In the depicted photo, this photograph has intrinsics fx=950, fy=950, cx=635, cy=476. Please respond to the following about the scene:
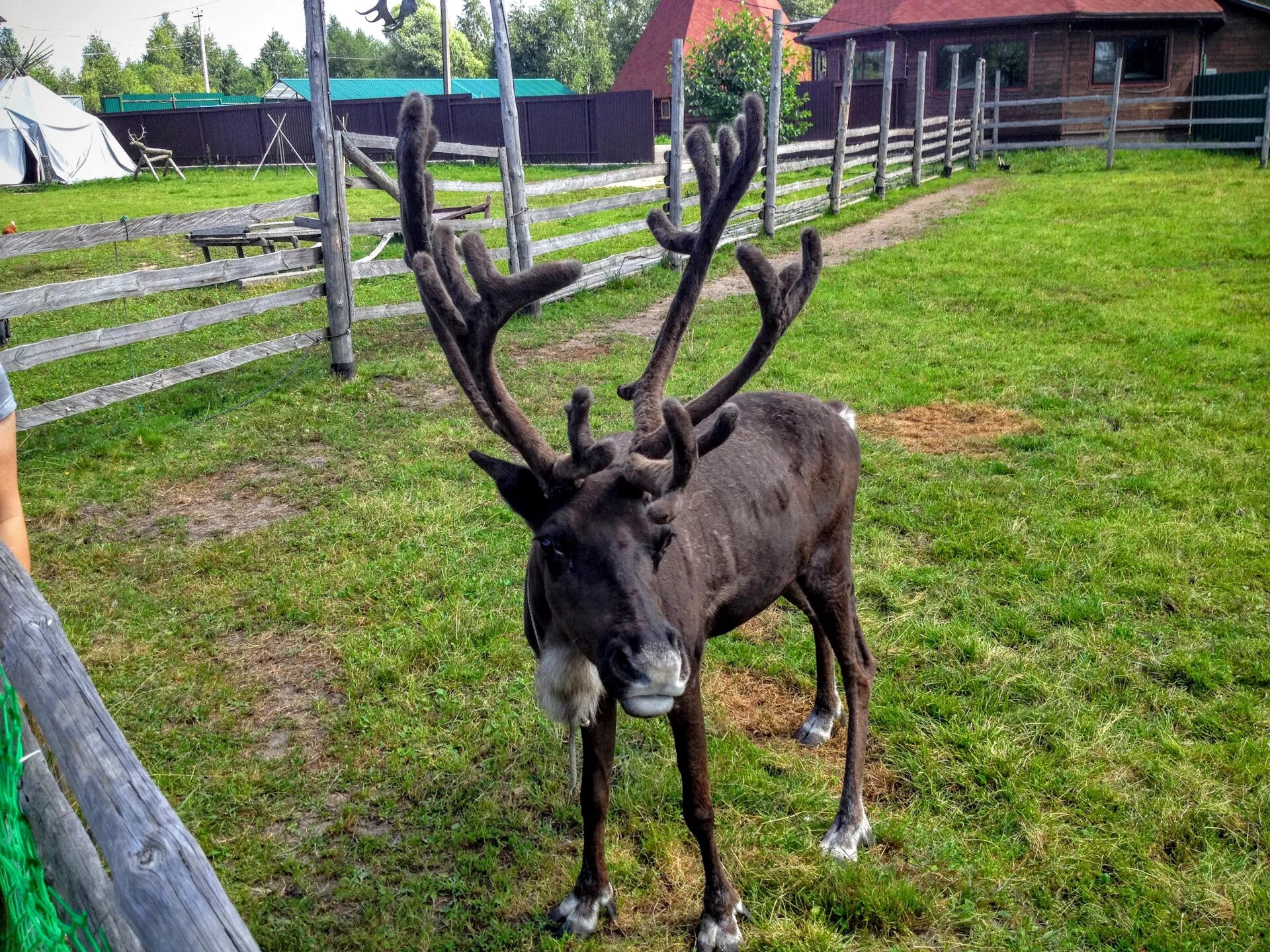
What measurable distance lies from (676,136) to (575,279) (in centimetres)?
1084

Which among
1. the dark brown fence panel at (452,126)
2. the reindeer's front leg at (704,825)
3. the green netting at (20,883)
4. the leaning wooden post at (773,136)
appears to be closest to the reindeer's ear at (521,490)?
the reindeer's front leg at (704,825)

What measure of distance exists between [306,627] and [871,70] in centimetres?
3200

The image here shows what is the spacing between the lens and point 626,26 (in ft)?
210

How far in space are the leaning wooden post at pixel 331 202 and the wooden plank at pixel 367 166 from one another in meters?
0.35

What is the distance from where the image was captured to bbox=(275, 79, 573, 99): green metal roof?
3956 cm

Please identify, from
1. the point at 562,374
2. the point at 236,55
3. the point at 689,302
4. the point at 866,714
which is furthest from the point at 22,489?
the point at 236,55

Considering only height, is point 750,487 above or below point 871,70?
below

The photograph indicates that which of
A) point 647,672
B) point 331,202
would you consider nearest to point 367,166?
point 331,202

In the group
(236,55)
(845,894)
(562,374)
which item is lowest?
(845,894)

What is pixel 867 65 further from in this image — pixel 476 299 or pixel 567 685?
pixel 567 685

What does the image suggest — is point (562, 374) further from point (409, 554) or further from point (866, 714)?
point (866, 714)

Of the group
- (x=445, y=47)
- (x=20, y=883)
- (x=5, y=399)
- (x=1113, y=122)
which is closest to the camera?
(x=20, y=883)

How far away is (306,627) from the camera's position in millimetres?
4957

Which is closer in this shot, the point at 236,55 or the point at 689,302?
the point at 689,302
